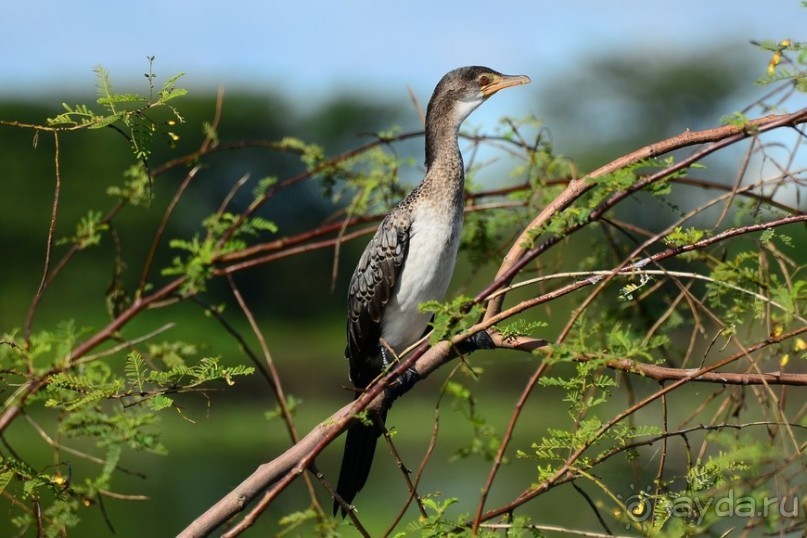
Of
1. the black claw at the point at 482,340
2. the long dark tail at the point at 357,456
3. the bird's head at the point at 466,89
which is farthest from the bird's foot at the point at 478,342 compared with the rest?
the bird's head at the point at 466,89

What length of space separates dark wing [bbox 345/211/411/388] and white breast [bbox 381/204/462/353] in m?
0.03

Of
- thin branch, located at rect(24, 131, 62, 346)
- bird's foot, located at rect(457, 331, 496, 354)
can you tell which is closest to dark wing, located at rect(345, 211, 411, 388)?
bird's foot, located at rect(457, 331, 496, 354)

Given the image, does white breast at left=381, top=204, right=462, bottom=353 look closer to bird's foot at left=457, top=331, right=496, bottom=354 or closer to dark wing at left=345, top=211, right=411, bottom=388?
dark wing at left=345, top=211, right=411, bottom=388

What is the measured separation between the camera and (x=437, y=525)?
2248 millimetres

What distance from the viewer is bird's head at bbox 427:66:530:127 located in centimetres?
388

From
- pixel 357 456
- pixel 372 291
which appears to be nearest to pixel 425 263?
pixel 372 291

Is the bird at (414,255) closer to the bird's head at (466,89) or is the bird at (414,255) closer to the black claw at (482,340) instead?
the bird's head at (466,89)

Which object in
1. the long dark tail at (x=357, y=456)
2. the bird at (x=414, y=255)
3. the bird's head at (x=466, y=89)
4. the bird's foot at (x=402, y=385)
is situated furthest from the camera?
the bird's head at (x=466, y=89)

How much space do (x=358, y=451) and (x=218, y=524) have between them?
3.24 ft

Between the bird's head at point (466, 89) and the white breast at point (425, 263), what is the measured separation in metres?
0.45

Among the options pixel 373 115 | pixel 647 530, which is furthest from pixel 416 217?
pixel 373 115

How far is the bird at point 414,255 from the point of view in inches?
142

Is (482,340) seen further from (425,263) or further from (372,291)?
(372,291)

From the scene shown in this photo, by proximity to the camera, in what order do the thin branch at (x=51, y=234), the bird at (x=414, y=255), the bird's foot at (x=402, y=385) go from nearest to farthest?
the thin branch at (x=51, y=234)
the bird's foot at (x=402, y=385)
the bird at (x=414, y=255)
